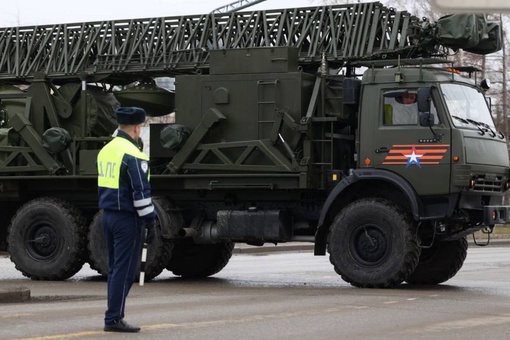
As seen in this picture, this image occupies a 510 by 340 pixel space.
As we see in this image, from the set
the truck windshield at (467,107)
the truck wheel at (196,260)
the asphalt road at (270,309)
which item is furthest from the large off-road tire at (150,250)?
the truck windshield at (467,107)

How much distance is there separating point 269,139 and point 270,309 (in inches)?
188

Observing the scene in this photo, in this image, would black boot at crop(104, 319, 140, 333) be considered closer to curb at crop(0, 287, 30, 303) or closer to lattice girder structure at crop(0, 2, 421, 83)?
curb at crop(0, 287, 30, 303)

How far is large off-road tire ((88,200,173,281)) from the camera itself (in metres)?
17.5

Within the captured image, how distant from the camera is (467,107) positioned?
55.6 ft

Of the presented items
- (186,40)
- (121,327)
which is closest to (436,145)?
(186,40)

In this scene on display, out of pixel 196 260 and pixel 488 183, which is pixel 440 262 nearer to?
pixel 488 183

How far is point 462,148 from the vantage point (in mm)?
16141

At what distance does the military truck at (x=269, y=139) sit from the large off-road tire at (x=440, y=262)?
2cm

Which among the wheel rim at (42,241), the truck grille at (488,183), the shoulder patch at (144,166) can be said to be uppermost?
the shoulder patch at (144,166)

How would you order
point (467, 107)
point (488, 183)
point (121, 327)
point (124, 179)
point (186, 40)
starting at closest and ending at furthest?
1. point (121, 327)
2. point (124, 179)
3. point (488, 183)
4. point (467, 107)
5. point (186, 40)

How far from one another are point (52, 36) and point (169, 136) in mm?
3292

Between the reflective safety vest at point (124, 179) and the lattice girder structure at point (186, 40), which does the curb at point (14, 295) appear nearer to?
the reflective safety vest at point (124, 179)

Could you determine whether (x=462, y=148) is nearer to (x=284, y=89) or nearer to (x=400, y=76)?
(x=400, y=76)

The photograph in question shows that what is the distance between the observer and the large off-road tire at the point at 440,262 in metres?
17.5
